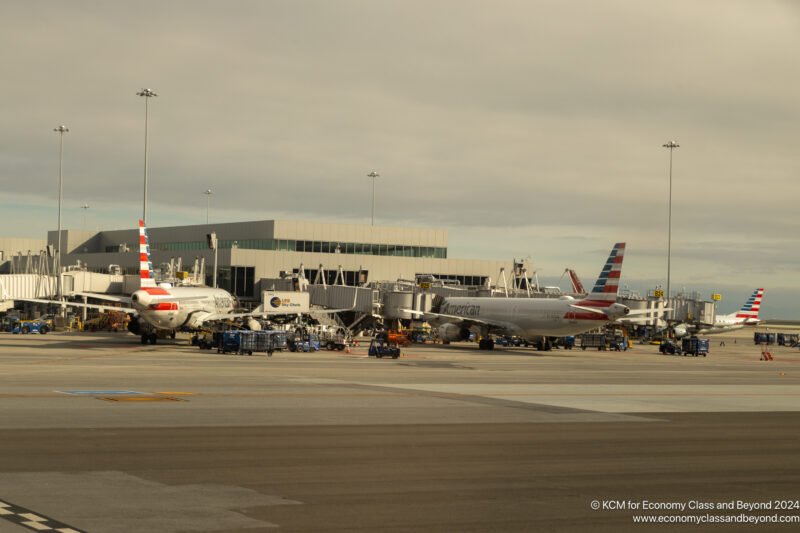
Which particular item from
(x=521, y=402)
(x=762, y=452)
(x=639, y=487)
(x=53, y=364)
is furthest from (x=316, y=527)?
(x=53, y=364)

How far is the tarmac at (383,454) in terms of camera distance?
14.6m

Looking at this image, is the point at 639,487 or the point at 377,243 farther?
the point at 377,243

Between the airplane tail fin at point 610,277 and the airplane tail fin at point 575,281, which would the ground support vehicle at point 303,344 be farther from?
the airplane tail fin at point 575,281

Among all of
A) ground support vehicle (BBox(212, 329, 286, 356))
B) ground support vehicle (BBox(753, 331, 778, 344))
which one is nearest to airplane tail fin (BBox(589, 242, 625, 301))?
ground support vehicle (BBox(212, 329, 286, 356))

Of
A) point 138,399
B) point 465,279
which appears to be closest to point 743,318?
point 465,279

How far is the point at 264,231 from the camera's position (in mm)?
126750

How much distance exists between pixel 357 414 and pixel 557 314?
161 ft

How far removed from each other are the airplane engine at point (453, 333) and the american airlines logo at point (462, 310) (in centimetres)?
217

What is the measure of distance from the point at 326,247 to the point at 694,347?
59.2 meters

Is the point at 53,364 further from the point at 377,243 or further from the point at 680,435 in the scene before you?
the point at 377,243

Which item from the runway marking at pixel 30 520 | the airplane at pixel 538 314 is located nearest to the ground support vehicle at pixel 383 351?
the airplane at pixel 538 314

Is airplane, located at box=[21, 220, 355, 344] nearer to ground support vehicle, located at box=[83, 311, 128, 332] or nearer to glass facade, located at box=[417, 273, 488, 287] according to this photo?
ground support vehicle, located at box=[83, 311, 128, 332]

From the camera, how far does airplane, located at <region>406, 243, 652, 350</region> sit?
7181 cm

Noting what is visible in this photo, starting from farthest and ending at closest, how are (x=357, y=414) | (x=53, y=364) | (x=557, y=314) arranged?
(x=557, y=314), (x=53, y=364), (x=357, y=414)
